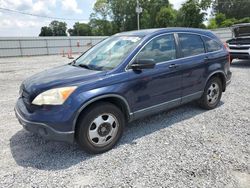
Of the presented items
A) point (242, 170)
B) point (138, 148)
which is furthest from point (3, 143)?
point (242, 170)

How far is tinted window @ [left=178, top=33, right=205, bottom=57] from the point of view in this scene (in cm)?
450

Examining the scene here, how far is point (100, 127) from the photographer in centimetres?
346

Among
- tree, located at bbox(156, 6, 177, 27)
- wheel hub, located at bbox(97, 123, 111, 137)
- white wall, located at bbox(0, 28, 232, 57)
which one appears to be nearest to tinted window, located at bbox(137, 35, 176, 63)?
wheel hub, located at bbox(97, 123, 111, 137)

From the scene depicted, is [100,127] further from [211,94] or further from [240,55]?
[240,55]

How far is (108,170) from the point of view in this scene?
3107mm

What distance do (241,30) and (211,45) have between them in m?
7.02

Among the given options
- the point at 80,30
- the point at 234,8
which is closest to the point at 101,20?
the point at 80,30

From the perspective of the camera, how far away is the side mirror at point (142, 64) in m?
3.62

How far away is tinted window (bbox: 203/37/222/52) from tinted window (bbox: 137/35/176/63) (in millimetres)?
1069

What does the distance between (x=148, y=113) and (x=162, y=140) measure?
51 cm

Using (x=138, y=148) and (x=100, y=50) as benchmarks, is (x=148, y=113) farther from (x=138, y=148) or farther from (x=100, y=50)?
(x=100, y=50)

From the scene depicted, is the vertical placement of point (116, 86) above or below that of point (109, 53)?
below

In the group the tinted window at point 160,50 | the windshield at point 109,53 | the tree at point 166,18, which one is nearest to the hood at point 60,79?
the windshield at point 109,53

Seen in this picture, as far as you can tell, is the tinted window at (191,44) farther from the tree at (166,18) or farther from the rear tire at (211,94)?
the tree at (166,18)
